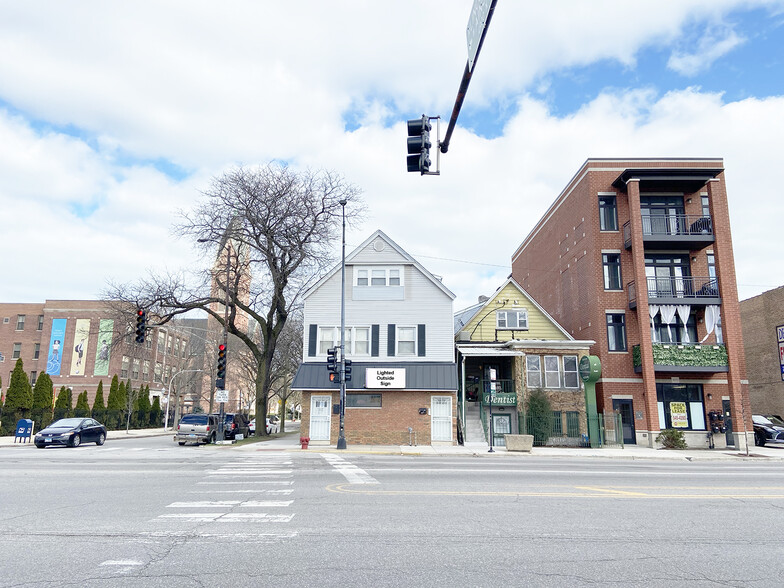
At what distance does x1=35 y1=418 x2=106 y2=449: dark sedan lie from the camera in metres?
26.7

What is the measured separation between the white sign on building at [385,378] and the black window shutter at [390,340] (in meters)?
1.36

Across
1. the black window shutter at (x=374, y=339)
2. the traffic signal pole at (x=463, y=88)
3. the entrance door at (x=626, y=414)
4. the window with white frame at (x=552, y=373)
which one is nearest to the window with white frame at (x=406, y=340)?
the black window shutter at (x=374, y=339)

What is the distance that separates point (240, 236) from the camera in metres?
33.4

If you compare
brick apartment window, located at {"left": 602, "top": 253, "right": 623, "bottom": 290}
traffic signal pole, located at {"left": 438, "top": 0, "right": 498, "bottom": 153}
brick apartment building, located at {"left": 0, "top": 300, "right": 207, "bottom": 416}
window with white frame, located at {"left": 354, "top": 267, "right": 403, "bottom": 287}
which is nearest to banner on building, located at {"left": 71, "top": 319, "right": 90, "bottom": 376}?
brick apartment building, located at {"left": 0, "top": 300, "right": 207, "bottom": 416}

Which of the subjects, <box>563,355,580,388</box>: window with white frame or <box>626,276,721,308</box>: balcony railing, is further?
<box>626,276,721,308</box>: balcony railing

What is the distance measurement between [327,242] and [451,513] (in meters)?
27.0

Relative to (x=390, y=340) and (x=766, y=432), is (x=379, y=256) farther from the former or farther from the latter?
(x=766, y=432)

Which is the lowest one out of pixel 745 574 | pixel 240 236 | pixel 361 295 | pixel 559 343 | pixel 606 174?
pixel 745 574

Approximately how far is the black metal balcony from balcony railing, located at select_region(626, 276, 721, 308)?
1.97 metres

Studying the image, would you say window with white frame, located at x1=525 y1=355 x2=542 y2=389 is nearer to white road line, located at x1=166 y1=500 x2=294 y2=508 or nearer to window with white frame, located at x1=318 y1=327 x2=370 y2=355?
window with white frame, located at x1=318 y1=327 x2=370 y2=355

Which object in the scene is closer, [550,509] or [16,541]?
[16,541]

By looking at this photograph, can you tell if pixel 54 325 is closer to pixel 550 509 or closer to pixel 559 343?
pixel 559 343

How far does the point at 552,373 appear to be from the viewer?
30.7m

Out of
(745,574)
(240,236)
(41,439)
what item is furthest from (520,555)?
(240,236)
